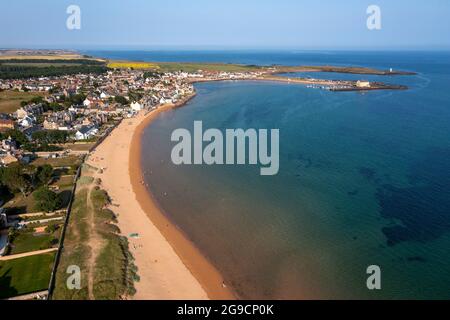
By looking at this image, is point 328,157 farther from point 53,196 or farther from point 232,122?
point 53,196

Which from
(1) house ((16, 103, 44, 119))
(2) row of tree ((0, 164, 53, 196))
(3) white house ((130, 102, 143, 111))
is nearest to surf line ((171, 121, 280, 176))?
(2) row of tree ((0, 164, 53, 196))

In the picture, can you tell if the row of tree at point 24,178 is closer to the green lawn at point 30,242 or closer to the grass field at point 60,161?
the grass field at point 60,161

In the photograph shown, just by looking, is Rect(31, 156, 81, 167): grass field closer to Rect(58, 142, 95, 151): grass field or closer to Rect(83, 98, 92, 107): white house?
Rect(58, 142, 95, 151): grass field

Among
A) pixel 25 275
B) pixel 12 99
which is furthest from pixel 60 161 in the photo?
pixel 12 99

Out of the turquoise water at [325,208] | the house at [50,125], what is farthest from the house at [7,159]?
the house at [50,125]

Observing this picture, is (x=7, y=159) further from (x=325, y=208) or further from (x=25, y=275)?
(x=325, y=208)

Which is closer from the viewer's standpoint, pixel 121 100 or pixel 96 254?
pixel 96 254
